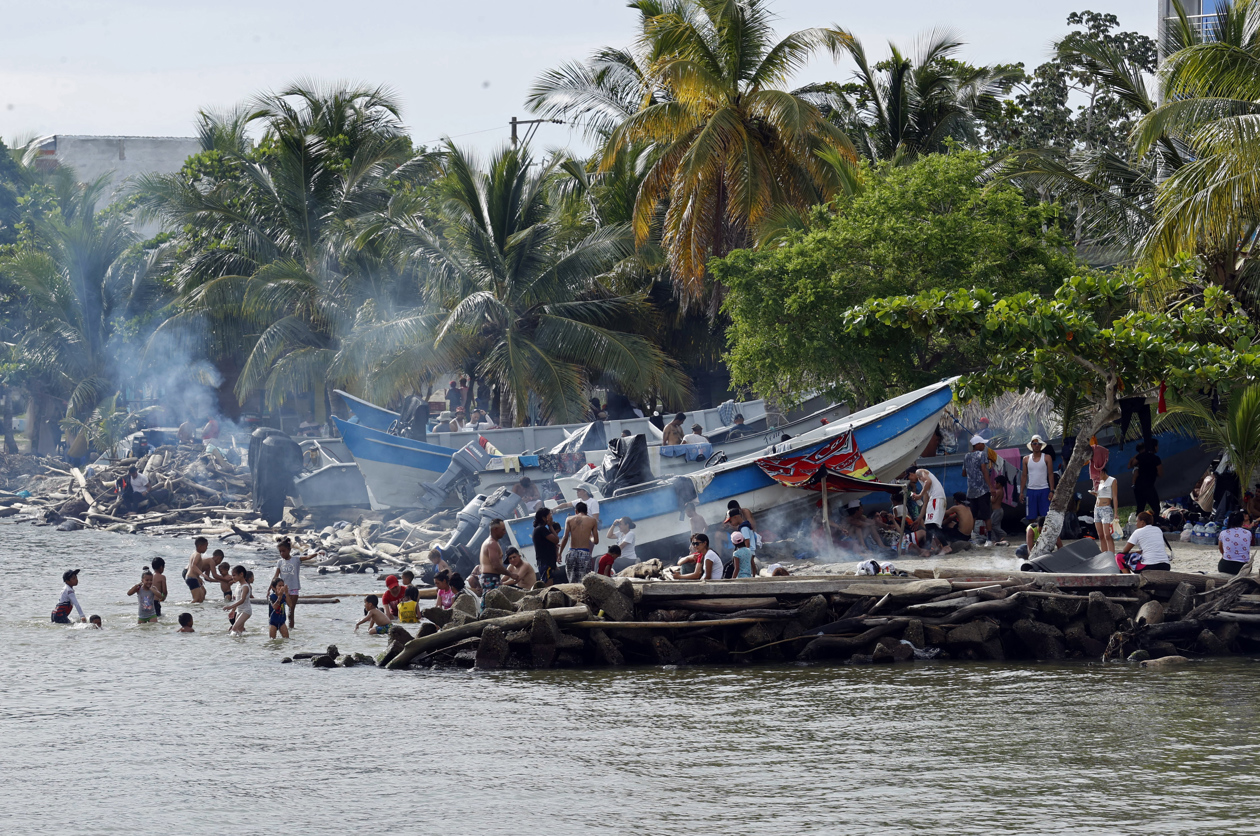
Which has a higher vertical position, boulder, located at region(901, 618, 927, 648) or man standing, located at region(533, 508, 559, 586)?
man standing, located at region(533, 508, 559, 586)

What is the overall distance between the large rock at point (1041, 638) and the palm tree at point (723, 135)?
15.0 metres

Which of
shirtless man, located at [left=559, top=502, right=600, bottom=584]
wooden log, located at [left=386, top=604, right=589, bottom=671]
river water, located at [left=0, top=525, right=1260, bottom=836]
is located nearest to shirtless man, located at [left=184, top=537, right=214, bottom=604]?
river water, located at [left=0, top=525, right=1260, bottom=836]

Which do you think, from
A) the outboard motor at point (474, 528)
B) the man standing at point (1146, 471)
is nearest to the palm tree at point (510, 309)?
the outboard motor at point (474, 528)

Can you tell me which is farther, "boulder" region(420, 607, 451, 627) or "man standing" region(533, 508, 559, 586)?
"man standing" region(533, 508, 559, 586)

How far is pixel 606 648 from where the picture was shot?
14.4 meters

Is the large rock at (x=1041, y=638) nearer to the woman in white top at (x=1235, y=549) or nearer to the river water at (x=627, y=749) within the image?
the river water at (x=627, y=749)

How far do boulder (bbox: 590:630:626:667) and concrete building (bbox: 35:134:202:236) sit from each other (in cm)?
4960

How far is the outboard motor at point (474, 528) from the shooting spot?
21.1 metres

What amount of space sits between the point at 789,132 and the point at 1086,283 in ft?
39.2

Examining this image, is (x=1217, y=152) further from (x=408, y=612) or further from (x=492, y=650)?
(x=408, y=612)

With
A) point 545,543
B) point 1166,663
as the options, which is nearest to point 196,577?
point 545,543

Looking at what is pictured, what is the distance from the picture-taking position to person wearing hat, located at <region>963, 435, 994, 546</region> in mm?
20203

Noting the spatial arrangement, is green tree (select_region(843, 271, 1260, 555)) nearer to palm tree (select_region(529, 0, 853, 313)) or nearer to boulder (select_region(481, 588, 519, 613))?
boulder (select_region(481, 588, 519, 613))

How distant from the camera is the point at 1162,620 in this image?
560 inches
